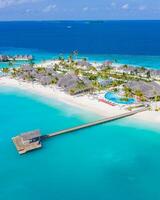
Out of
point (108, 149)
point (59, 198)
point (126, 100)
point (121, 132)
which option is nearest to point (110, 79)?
point (126, 100)

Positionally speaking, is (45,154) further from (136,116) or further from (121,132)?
(136,116)

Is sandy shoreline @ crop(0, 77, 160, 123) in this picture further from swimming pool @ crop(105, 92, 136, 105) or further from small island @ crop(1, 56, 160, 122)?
swimming pool @ crop(105, 92, 136, 105)

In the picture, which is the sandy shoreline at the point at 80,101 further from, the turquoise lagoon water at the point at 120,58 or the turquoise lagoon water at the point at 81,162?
the turquoise lagoon water at the point at 120,58

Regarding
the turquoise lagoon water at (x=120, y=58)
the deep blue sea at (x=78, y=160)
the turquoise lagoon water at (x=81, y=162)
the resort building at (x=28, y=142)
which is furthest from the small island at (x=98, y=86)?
the turquoise lagoon water at (x=120, y=58)

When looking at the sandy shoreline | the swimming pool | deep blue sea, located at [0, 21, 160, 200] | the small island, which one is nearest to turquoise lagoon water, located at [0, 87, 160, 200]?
deep blue sea, located at [0, 21, 160, 200]

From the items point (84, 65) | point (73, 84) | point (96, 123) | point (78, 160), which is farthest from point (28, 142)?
point (84, 65)

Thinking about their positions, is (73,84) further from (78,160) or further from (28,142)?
(78,160)
